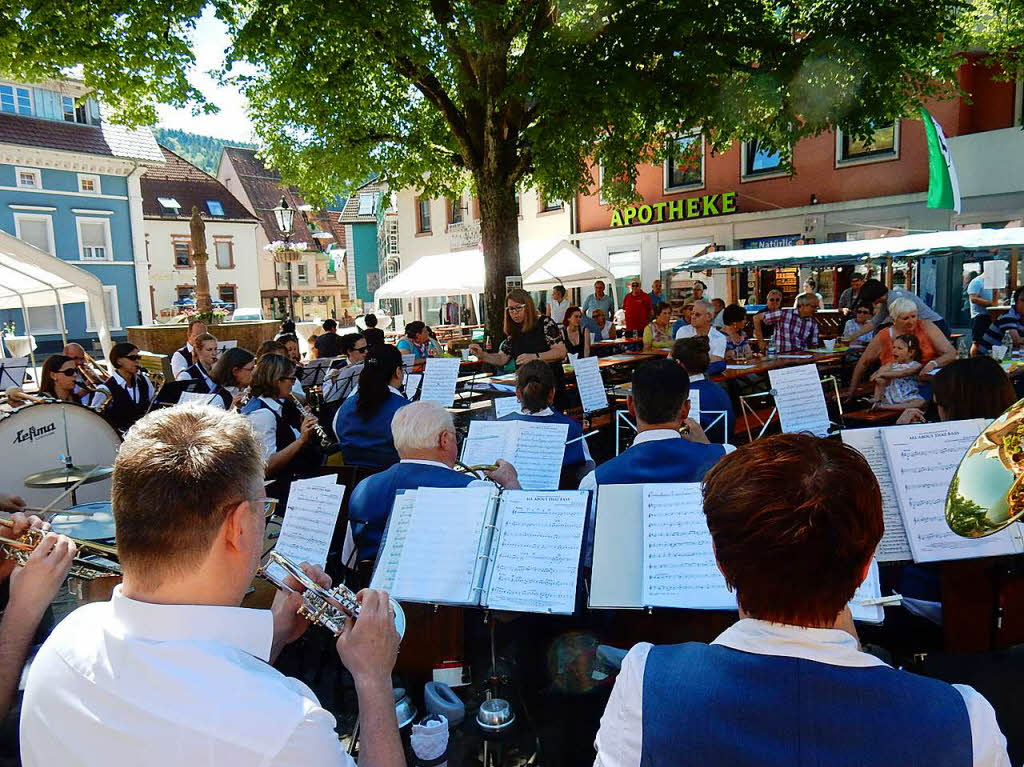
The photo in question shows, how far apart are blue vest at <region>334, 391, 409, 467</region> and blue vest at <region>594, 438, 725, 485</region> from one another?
2161mm

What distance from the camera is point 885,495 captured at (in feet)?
8.14

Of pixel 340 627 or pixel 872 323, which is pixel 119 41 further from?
pixel 872 323

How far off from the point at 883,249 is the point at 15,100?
1181 inches

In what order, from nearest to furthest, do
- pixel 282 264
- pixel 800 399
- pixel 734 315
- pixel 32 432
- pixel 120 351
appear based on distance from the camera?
pixel 800 399 → pixel 32 432 → pixel 120 351 → pixel 734 315 → pixel 282 264

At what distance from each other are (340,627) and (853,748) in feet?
3.40

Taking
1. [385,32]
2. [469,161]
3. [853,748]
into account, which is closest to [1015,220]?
[469,161]

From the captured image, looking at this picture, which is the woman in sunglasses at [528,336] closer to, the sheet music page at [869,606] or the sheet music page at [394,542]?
the sheet music page at [394,542]

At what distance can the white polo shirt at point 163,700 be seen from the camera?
1138 mm

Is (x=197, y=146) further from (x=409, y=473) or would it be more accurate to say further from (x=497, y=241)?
(x=409, y=473)

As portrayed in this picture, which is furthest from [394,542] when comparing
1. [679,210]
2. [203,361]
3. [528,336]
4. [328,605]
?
[679,210]

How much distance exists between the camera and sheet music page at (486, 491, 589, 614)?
223 centimetres

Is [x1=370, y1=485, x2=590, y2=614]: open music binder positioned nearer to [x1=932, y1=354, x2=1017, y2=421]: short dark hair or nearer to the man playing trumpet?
the man playing trumpet

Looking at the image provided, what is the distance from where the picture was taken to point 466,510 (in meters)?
2.49

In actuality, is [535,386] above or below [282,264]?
below
